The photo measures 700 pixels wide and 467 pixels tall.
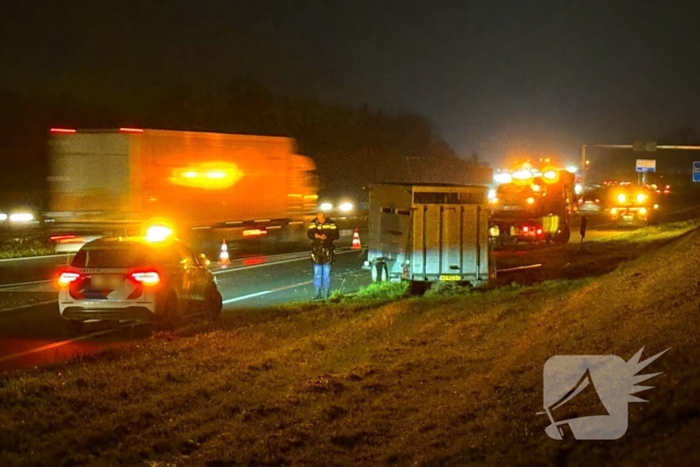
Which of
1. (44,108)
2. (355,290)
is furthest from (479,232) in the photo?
(44,108)

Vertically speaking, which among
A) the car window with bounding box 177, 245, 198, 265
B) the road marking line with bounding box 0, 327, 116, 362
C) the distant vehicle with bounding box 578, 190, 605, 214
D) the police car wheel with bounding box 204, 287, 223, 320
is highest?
the distant vehicle with bounding box 578, 190, 605, 214

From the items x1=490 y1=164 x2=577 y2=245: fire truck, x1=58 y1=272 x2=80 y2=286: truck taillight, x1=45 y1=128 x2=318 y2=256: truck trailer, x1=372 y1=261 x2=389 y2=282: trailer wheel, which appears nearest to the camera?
x1=58 y1=272 x2=80 y2=286: truck taillight

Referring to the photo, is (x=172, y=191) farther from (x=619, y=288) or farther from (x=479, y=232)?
(x=619, y=288)

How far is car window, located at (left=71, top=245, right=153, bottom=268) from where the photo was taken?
13016mm

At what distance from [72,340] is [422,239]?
25.3 feet

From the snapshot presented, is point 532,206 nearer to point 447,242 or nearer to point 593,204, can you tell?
point 447,242

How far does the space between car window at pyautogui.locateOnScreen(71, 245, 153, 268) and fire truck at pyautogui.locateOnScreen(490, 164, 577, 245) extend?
57.9 feet

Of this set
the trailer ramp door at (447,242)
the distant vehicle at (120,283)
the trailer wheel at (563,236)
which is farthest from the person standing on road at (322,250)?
the trailer wheel at (563,236)

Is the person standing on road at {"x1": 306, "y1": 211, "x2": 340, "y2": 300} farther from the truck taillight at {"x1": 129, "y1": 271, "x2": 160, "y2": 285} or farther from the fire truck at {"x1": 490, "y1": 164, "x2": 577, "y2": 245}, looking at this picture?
the fire truck at {"x1": 490, "y1": 164, "x2": 577, "y2": 245}

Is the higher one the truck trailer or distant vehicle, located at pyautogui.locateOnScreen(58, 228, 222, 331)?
the truck trailer

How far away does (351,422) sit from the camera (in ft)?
26.3

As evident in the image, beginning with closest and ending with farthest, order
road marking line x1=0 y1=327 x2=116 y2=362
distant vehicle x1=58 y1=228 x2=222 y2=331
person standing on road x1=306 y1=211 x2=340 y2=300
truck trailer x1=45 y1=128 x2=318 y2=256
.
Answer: road marking line x1=0 y1=327 x2=116 y2=362 < distant vehicle x1=58 y1=228 x2=222 y2=331 < person standing on road x1=306 y1=211 x2=340 y2=300 < truck trailer x1=45 y1=128 x2=318 y2=256

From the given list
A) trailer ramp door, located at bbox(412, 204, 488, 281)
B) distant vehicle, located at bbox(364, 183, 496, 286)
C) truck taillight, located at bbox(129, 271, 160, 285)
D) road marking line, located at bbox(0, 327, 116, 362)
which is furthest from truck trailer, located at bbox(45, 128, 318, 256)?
truck taillight, located at bbox(129, 271, 160, 285)

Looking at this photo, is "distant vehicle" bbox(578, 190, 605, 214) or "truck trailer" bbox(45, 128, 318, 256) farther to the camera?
"distant vehicle" bbox(578, 190, 605, 214)
